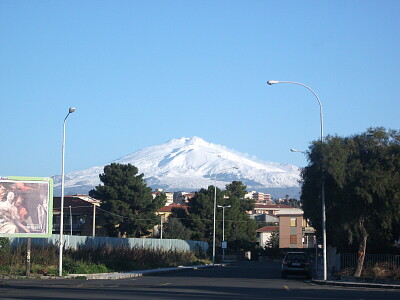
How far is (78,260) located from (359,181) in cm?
1842

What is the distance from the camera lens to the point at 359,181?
106 feet

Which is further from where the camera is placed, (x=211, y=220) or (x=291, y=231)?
(x=291, y=231)

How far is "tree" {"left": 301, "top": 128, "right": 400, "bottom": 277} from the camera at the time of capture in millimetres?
32312

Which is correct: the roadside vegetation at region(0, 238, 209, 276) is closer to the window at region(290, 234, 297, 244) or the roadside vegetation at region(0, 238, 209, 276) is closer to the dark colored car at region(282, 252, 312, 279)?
the dark colored car at region(282, 252, 312, 279)

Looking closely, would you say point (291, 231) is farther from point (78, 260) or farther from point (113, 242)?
point (78, 260)

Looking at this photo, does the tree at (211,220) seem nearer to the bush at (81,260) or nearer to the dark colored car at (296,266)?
the bush at (81,260)

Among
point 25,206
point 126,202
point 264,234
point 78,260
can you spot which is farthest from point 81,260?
point 264,234

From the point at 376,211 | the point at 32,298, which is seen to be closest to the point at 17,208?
the point at 32,298

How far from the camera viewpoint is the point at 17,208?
114ft

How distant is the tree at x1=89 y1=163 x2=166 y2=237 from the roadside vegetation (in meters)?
29.7

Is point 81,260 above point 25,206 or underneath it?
underneath

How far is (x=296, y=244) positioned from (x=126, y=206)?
4373 centimetres

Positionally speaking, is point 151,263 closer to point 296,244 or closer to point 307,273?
point 307,273

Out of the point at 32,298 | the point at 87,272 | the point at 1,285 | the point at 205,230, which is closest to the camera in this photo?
the point at 32,298
